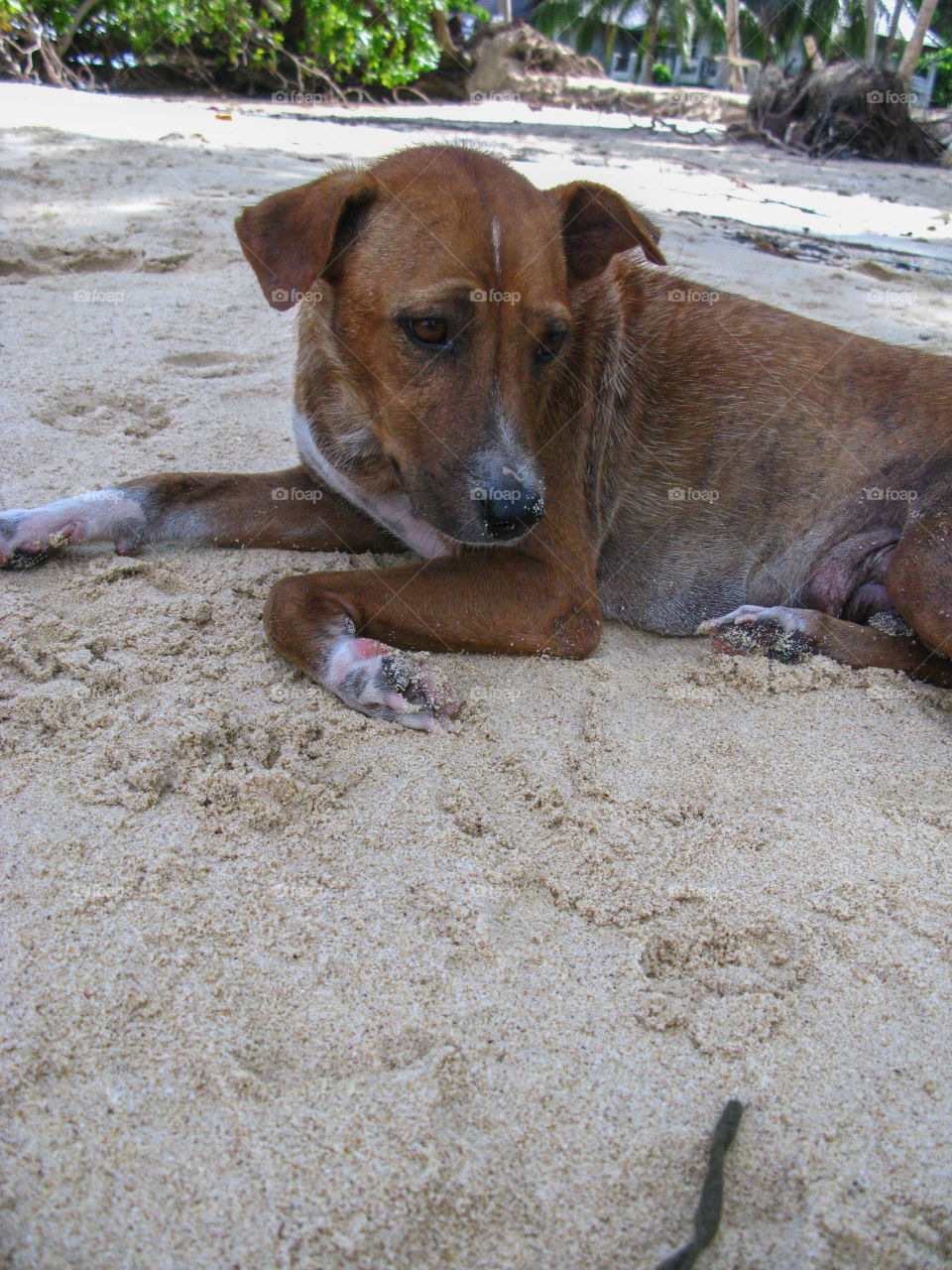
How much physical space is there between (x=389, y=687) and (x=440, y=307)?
1138 mm

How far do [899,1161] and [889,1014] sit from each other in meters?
0.35

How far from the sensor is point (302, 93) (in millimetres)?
14883

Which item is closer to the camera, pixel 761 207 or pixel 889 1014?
pixel 889 1014

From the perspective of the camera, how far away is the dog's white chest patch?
3.40 m

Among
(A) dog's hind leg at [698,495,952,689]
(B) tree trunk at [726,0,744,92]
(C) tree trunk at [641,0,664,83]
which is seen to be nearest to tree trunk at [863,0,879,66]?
(B) tree trunk at [726,0,744,92]

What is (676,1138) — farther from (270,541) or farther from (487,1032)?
(270,541)

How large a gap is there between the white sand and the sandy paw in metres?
0.07

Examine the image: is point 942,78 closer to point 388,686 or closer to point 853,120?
point 853,120

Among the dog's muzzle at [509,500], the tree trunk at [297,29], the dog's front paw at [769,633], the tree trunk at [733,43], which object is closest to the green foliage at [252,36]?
the tree trunk at [297,29]

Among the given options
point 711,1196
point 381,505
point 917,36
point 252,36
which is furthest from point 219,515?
point 917,36

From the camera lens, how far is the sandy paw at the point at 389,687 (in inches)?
110

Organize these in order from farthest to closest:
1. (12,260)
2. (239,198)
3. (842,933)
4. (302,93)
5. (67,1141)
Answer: (302,93) → (239,198) → (12,260) → (842,933) → (67,1141)

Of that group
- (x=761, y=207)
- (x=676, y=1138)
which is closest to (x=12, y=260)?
(x=676, y=1138)

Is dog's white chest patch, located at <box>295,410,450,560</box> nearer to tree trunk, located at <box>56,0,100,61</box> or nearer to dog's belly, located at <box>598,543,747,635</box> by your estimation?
dog's belly, located at <box>598,543,747,635</box>
